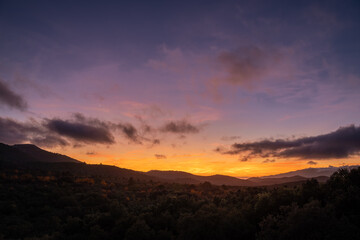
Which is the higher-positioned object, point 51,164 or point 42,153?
point 42,153

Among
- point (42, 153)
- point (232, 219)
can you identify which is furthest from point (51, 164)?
point (232, 219)

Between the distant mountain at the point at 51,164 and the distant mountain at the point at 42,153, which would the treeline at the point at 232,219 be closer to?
the distant mountain at the point at 51,164

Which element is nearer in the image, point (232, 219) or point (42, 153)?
point (232, 219)

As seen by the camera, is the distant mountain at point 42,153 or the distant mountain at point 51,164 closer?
the distant mountain at point 51,164

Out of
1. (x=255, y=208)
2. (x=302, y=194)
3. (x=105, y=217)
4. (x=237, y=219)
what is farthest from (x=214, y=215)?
(x=105, y=217)

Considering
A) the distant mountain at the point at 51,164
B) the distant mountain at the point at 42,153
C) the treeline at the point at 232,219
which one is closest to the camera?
the treeline at the point at 232,219

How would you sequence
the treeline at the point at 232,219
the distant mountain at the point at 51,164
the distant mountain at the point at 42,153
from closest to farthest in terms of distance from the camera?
the treeline at the point at 232,219 < the distant mountain at the point at 51,164 < the distant mountain at the point at 42,153

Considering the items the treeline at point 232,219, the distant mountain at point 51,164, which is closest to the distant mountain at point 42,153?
the distant mountain at point 51,164

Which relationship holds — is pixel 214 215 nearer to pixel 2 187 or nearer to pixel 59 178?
pixel 2 187

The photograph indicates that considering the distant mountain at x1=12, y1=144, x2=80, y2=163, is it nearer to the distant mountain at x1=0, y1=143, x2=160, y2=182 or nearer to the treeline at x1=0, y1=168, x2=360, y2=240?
the distant mountain at x1=0, y1=143, x2=160, y2=182

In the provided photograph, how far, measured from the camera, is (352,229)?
9195 mm

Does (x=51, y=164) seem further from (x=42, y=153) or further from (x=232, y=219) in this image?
(x=232, y=219)

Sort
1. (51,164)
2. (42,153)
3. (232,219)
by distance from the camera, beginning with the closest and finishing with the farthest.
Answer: (232,219)
(51,164)
(42,153)

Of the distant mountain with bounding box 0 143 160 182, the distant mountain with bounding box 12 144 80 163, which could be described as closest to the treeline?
the distant mountain with bounding box 0 143 160 182
